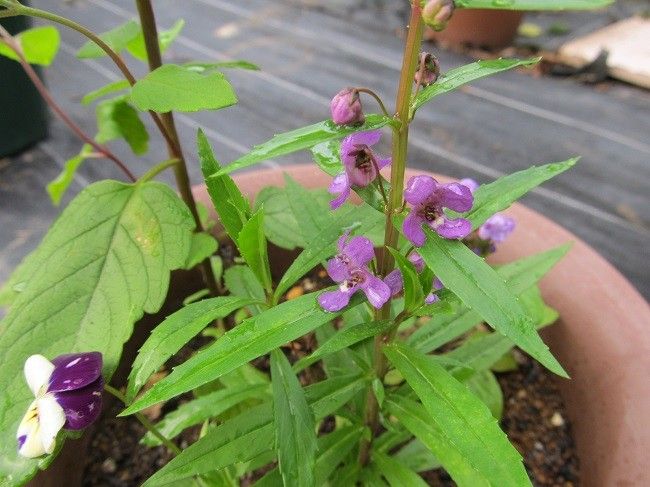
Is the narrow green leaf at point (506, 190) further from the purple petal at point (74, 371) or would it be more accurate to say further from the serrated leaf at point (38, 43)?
the serrated leaf at point (38, 43)

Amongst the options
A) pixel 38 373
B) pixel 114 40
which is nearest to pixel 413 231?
pixel 38 373

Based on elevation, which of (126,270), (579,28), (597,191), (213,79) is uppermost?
(213,79)

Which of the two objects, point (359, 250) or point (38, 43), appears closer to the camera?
point (359, 250)

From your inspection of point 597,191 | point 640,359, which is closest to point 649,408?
point 640,359

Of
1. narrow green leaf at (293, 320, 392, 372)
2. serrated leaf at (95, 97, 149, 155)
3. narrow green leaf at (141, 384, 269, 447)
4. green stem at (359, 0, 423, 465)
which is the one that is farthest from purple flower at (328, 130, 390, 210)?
serrated leaf at (95, 97, 149, 155)

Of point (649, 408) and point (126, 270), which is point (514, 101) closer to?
point (649, 408)

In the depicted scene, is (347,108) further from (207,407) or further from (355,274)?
(207,407)

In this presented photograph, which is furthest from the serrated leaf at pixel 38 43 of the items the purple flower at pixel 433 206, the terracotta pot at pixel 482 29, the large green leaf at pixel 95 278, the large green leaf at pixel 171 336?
the terracotta pot at pixel 482 29
